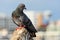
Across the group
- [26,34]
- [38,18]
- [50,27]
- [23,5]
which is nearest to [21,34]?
[26,34]

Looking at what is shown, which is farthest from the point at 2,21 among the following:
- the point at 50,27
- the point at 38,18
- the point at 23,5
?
the point at 23,5

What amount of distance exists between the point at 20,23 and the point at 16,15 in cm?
22

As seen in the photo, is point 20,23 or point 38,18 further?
point 38,18

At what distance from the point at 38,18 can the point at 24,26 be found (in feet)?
292

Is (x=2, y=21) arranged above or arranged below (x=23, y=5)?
below

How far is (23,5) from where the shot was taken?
30.5 ft

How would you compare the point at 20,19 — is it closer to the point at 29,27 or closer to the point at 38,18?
the point at 29,27

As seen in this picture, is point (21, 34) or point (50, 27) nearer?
point (21, 34)

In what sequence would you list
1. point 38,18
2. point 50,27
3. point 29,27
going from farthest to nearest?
point 38,18 → point 50,27 → point 29,27

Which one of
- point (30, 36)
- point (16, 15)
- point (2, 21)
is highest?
point (16, 15)

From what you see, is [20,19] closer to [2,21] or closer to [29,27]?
[29,27]

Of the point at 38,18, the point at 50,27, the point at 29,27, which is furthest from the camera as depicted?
the point at 38,18

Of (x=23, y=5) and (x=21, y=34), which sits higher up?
(x=23, y=5)

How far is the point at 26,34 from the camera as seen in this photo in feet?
29.8
